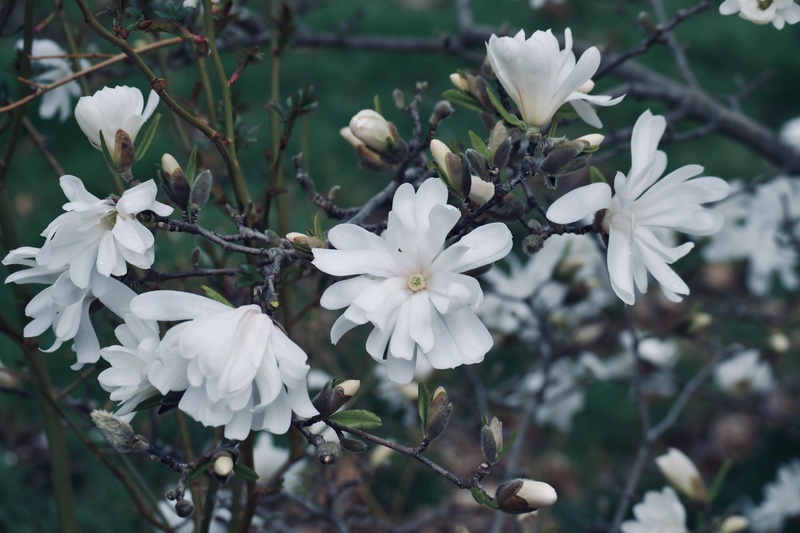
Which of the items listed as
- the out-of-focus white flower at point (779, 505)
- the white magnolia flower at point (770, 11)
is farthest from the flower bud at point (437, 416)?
the out-of-focus white flower at point (779, 505)

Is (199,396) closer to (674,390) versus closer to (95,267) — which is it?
(95,267)

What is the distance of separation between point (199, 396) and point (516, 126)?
1.56ft

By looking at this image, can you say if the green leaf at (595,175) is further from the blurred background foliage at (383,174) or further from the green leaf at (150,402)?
the green leaf at (150,402)

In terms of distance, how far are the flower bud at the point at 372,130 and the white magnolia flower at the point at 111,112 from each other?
257 mm

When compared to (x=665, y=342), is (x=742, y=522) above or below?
below

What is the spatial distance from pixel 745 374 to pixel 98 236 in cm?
210

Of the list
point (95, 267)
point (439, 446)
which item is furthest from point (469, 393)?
point (95, 267)

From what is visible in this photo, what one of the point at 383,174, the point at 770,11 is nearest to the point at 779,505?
the point at 770,11

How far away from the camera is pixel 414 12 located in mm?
4594

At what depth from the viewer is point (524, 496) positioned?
839mm

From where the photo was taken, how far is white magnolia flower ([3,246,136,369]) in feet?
2.67

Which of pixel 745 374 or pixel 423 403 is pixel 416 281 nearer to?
pixel 423 403

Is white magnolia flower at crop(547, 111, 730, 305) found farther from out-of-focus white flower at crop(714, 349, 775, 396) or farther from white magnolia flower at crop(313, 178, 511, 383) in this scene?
out-of-focus white flower at crop(714, 349, 775, 396)

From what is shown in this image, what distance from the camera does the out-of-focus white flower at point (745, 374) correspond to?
2.33 m
